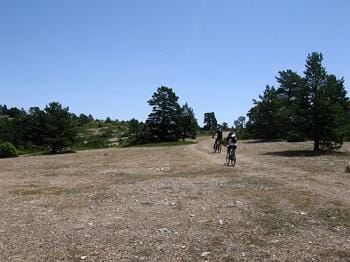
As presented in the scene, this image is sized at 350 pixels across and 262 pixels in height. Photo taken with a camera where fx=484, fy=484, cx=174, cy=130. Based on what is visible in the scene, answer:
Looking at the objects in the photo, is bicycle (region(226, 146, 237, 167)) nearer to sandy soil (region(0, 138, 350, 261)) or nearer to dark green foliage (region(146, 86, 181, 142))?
sandy soil (region(0, 138, 350, 261))

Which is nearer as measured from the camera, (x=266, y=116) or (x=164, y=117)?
(x=266, y=116)

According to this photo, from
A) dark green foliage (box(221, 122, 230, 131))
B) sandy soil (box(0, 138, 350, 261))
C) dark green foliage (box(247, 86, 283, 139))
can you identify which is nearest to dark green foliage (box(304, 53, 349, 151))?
sandy soil (box(0, 138, 350, 261))

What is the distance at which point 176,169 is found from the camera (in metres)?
26.1

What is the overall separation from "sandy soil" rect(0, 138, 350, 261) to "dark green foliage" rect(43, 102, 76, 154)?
1090 inches

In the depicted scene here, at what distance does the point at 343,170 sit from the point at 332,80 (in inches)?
554

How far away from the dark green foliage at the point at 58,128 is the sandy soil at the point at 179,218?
27.7 meters

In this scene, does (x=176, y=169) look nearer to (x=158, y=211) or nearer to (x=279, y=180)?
(x=279, y=180)

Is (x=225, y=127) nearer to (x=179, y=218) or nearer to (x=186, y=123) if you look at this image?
(x=186, y=123)

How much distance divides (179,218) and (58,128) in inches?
1546

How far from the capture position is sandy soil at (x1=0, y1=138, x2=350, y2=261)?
31.5 feet

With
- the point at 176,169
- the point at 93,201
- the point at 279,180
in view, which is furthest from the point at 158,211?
the point at 176,169

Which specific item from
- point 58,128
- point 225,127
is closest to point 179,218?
point 58,128

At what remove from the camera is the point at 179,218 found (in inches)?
498

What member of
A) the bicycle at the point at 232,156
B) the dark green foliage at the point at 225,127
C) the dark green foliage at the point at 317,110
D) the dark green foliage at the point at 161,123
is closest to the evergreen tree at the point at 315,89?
the dark green foliage at the point at 317,110
